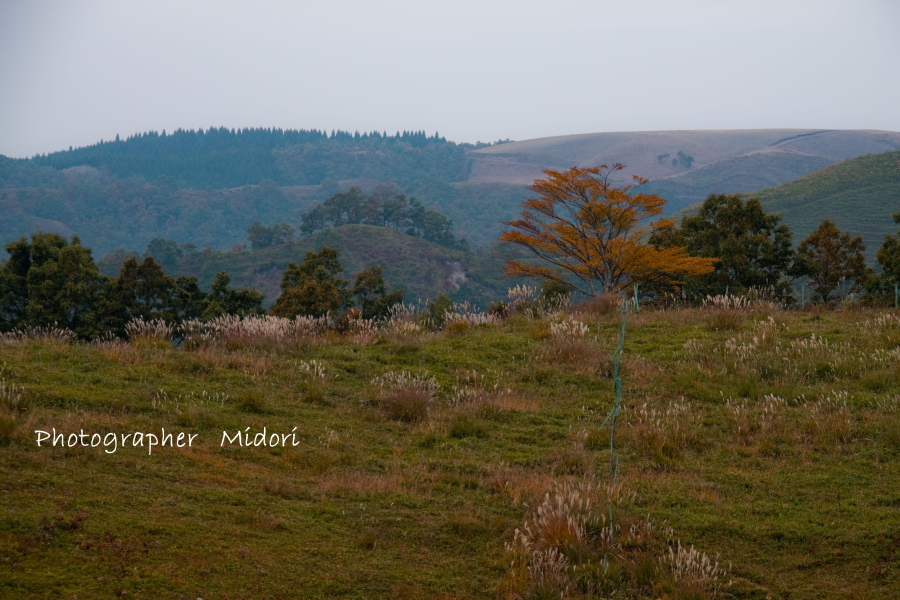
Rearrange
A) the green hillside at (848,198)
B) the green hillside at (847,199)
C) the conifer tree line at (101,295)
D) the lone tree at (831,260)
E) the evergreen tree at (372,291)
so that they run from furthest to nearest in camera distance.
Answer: the green hillside at (848,198) < the green hillside at (847,199) < the evergreen tree at (372,291) < the conifer tree line at (101,295) < the lone tree at (831,260)

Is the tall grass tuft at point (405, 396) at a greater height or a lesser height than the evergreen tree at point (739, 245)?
lesser

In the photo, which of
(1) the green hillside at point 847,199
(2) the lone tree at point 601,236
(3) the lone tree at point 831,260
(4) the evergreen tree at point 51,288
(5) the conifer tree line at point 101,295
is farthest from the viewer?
(1) the green hillside at point 847,199

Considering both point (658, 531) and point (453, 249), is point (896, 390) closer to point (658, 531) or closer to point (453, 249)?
point (658, 531)

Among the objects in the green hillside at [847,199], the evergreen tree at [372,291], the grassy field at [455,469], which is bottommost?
the evergreen tree at [372,291]

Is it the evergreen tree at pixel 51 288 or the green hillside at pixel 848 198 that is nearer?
the evergreen tree at pixel 51 288

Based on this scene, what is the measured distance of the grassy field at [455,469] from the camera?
4531 millimetres

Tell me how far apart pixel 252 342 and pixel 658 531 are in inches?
297

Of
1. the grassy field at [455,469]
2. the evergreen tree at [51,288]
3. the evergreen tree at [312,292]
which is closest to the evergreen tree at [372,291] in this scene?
the evergreen tree at [312,292]

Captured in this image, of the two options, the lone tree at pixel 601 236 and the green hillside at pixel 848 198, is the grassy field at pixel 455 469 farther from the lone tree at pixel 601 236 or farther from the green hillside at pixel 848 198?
the green hillside at pixel 848 198

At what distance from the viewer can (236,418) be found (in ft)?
25.1

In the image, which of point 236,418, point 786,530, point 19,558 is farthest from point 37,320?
point 786,530

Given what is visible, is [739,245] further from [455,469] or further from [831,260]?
[455,469]

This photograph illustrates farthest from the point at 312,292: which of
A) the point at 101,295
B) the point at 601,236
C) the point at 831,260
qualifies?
the point at 831,260

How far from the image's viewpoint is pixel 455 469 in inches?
272
